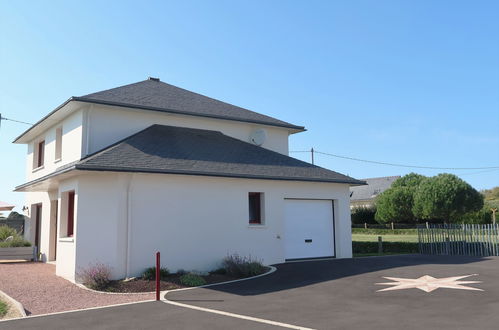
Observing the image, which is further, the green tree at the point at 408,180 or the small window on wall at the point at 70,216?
the green tree at the point at 408,180

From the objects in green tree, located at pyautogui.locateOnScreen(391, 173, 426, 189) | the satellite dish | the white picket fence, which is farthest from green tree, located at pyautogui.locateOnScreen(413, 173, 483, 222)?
the satellite dish

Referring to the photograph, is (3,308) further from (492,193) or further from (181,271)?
(492,193)

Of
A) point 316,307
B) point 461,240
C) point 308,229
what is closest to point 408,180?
point 461,240

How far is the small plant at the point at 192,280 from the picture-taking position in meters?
12.1

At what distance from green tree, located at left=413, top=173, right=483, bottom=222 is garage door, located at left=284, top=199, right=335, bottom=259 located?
28118mm

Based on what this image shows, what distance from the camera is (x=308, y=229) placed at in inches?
679

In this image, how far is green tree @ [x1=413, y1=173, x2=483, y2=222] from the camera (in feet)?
135

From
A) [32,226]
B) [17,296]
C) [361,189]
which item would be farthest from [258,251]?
[361,189]

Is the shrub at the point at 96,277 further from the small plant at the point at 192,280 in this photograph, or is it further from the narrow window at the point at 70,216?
the narrow window at the point at 70,216

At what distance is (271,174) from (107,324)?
29.7ft

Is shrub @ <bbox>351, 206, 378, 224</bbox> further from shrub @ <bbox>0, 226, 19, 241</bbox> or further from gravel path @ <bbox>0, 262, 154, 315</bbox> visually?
gravel path @ <bbox>0, 262, 154, 315</bbox>

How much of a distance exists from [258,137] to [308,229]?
4.80 m

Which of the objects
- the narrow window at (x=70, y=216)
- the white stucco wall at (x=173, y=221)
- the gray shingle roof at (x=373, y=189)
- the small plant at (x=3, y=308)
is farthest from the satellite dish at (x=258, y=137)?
the gray shingle roof at (x=373, y=189)

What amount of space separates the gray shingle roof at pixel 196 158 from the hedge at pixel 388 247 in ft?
18.2
